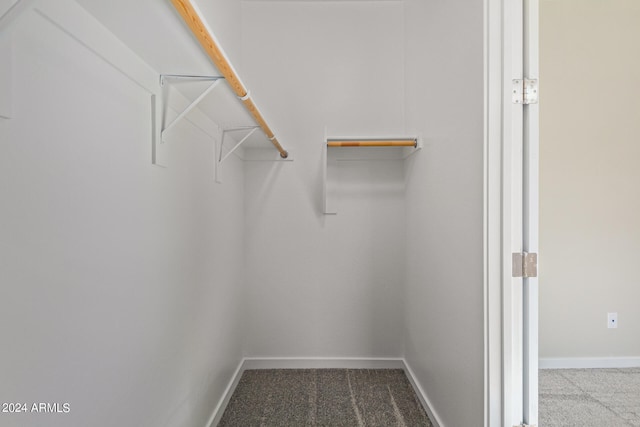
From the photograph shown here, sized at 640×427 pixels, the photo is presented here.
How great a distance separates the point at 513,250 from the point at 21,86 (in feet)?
4.86

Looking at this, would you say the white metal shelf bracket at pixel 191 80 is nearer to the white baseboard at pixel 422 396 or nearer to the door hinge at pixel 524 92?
the door hinge at pixel 524 92

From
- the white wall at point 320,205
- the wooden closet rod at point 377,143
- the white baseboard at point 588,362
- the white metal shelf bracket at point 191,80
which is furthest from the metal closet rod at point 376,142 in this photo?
the white baseboard at point 588,362

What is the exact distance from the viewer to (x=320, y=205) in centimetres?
264

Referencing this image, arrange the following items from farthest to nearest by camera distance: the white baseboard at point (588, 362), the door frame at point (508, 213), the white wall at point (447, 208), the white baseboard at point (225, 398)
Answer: the white baseboard at point (588, 362) < the white baseboard at point (225, 398) < the white wall at point (447, 208) < the door frame at point (508, 213)

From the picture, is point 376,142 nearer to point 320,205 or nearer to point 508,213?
point 320,205

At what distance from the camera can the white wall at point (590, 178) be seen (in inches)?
101

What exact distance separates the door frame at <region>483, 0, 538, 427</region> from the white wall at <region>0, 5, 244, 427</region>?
1180 mm

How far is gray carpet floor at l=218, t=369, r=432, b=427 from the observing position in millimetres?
1971

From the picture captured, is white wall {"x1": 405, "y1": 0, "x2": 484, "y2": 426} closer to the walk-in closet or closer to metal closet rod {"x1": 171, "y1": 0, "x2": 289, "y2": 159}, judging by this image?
the walk-in closet

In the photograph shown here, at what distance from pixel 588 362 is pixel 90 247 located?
3133 mm

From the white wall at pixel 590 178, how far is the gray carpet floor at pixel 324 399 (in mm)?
1190

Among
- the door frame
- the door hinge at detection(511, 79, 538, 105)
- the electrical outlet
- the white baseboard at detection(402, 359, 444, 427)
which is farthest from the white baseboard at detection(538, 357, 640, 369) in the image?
the door hinge at detection(511, 79, 538, 105)

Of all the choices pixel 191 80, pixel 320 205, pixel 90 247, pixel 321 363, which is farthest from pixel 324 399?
pixel 191 80

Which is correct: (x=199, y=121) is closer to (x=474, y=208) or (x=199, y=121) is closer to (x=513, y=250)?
(x=474, y=208)
